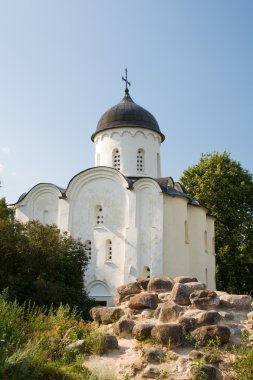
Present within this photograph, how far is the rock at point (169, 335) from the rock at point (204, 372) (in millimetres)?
999

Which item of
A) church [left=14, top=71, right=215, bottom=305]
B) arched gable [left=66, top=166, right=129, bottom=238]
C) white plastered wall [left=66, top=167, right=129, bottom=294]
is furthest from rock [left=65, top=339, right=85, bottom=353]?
arched gable [left=66, top=166, right=129, bottom=238]

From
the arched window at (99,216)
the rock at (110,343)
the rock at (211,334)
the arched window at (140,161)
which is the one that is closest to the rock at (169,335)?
the rock at (211,334)

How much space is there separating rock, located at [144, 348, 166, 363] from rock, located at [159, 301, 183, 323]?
1.22 metres

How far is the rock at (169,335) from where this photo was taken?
28.6ft

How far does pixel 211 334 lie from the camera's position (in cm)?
863

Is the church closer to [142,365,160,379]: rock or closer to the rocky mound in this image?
the rocky mound

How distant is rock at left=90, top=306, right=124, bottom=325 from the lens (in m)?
10.7

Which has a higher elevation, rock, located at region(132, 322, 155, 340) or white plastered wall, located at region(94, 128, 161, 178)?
white plastered wall, located at region(94, 128, 161, 178)

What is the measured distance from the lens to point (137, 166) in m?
24.4

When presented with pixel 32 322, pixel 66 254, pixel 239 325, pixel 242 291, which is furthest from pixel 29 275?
pixel 242 291

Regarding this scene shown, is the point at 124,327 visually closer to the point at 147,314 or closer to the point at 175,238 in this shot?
the point at 147,314

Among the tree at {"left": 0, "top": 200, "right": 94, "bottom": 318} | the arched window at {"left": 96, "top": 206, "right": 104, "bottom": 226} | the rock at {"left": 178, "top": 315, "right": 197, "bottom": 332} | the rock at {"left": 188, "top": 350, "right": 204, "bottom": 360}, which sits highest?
the arched window at {"left": 96, "top": 206, "right": 104, "bottom": 226}

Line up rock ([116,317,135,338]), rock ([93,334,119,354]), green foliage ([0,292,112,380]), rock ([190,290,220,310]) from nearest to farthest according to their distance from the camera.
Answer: green foliage ([0,292,112,380]), rock ([93,334,119,354]), rock ([116,317,135,338]), rock ([190,290,220,310])

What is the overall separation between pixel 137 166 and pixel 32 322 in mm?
15583
